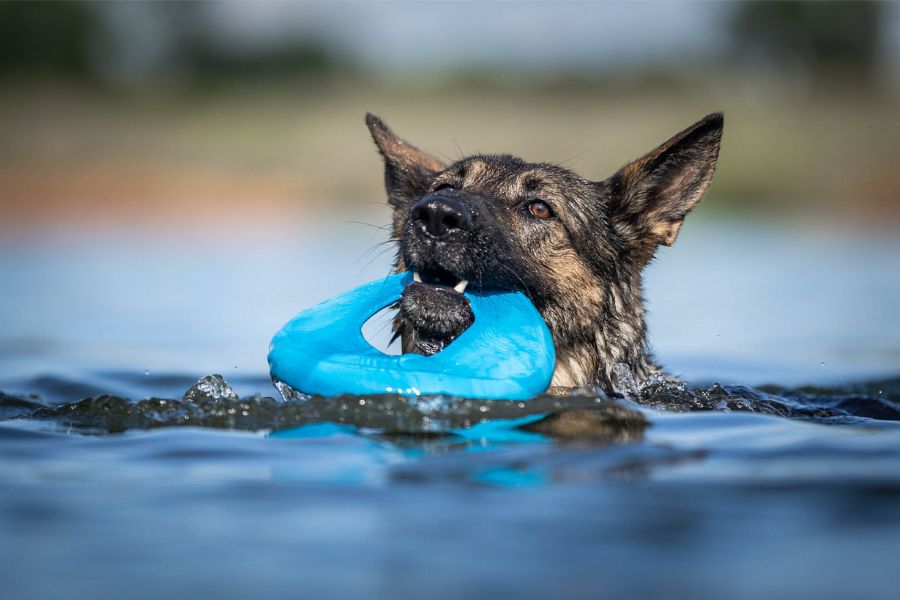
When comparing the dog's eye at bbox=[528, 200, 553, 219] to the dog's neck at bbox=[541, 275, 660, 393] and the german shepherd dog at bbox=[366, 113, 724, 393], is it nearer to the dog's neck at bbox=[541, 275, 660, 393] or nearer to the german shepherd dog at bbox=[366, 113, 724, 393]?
the german shepherd dog at bbox=[366, 113, 724, 393]

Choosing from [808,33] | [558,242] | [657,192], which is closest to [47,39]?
[808,33]

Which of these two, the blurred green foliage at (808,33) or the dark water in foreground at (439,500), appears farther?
the blurred green foliage at (808,33)

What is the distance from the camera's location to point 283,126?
3325 cm

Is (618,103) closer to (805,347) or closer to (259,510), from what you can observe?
(805,347)

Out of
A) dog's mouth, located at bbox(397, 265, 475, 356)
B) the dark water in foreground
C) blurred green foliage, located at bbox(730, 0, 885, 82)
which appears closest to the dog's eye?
dog's mouth, located at bbox(397, 265, 475, 356)

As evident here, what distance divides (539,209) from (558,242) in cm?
22

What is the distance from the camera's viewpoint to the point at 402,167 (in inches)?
295

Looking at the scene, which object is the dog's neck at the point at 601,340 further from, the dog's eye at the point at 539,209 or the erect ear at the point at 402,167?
the erect ear at the point at 402,167

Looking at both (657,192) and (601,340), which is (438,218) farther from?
(657,192)

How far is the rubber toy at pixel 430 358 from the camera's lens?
222 inches

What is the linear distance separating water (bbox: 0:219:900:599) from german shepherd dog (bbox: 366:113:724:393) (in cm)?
42

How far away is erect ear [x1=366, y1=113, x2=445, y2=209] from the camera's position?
24.5 feet

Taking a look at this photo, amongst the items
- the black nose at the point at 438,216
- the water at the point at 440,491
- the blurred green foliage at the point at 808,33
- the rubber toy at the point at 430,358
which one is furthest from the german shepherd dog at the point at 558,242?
the blurred green foliage at the point at 808,33

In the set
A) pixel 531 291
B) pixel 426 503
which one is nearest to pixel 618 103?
pixel 531 291
